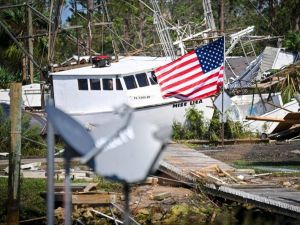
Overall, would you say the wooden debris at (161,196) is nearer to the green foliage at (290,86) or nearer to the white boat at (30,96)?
the green foliage at (290,86)

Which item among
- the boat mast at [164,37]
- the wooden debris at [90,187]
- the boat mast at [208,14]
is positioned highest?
the boat mast at [208,14]

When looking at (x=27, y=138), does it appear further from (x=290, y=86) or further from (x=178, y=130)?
(x=290, y=86)

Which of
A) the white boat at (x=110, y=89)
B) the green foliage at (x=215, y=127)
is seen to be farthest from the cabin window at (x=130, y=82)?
the green foliage at (x=215, y=127)

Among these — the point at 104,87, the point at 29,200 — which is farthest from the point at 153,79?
the point at 29,200

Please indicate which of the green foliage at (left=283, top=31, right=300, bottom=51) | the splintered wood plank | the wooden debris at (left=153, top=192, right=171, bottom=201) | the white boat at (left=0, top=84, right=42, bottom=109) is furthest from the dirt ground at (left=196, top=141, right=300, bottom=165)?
the green foliage at (left=283, top=31, right=300, bottom=51)

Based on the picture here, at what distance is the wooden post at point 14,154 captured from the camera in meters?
11.8

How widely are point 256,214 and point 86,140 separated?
8371 millimetres

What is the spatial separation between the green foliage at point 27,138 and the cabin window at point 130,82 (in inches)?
174

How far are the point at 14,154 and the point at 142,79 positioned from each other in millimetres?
13676

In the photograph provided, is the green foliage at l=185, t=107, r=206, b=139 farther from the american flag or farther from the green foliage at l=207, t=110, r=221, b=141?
the american flag

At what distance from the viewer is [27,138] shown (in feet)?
67.7

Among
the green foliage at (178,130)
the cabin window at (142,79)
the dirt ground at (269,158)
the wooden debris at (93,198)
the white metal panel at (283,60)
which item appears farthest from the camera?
the white metal panel at (283,60)

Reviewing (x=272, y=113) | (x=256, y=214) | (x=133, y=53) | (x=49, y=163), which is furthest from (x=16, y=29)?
(x=49, y=163)

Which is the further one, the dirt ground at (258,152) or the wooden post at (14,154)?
A: the dirt ground at (258,152)
